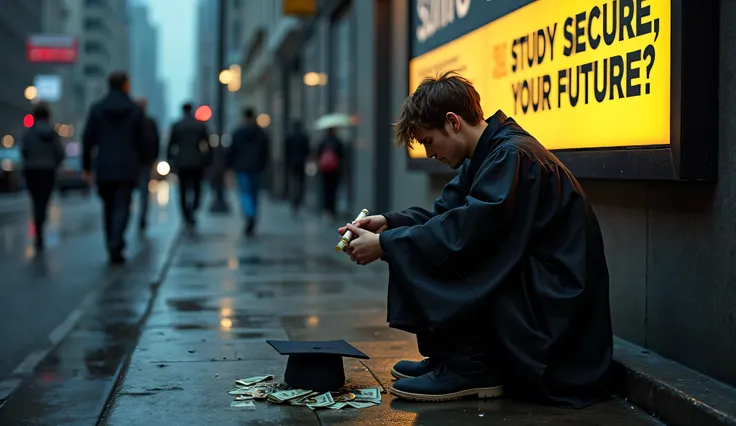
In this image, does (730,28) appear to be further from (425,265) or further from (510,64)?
(510,64)

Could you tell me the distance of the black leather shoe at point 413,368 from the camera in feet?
15.3

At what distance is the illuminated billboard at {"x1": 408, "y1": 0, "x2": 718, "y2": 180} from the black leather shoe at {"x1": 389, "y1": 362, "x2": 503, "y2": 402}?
3.83 ft

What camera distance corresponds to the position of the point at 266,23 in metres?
37.8

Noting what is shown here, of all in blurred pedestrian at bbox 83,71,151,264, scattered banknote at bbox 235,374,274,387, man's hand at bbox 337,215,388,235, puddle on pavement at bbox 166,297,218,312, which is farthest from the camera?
blurred pedestrian at bbox 83,71,151,264

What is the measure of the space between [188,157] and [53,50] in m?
46.8

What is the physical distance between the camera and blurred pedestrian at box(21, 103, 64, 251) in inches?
551

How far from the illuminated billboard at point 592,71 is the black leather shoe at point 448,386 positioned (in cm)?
117

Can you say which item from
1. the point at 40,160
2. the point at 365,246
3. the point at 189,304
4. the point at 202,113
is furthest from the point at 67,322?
the point at 202,113

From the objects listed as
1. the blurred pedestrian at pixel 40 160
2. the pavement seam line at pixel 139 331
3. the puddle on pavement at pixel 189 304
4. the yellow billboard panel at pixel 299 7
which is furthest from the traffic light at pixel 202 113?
the puddle on pavement at pixel 189 304

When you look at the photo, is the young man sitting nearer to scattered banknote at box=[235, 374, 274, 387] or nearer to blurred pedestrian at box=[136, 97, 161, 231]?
scattered banknote at box=[235, 374, 274, 387]

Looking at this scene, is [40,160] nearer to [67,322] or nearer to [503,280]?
[67,322]

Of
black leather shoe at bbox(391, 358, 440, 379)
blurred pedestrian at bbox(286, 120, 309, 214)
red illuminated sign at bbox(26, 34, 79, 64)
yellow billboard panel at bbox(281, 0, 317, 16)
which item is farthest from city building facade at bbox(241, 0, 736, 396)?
red illuminated sign at bbox(26, 34, 79, 64)

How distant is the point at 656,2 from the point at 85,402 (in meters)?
3.15

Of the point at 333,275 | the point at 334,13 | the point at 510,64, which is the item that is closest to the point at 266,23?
the point at 334,13
